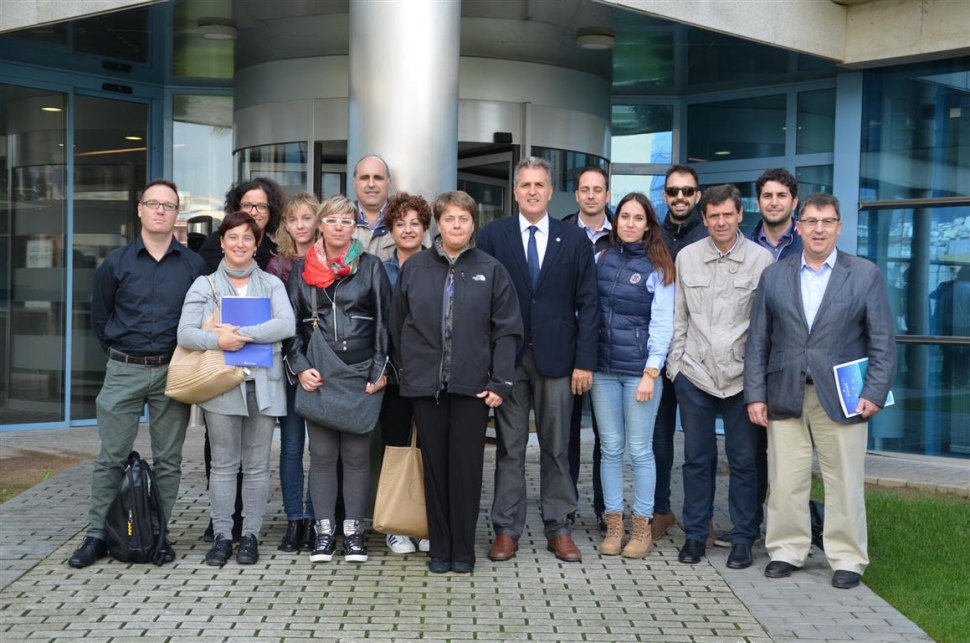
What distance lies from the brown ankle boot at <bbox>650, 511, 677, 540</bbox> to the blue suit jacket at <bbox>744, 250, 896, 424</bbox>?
116 centimetres

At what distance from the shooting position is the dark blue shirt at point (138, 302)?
5863 millimetres

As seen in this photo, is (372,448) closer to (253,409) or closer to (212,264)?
(253,409)

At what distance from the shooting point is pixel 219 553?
589 centimetres

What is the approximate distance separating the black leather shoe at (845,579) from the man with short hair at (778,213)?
5.71ft

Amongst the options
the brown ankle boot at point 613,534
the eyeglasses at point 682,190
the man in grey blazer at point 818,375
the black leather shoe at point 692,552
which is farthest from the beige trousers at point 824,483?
the eyeglasses at point 682,190

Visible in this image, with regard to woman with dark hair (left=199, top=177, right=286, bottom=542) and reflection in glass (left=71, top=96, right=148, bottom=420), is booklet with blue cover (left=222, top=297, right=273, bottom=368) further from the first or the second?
reflection in glass (left=71, top=96, right=148, bottom=420)

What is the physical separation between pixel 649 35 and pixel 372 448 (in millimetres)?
4466

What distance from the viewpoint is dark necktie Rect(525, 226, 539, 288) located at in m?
6.13

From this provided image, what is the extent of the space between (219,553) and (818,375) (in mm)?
3219

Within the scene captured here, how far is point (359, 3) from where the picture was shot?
301 inches

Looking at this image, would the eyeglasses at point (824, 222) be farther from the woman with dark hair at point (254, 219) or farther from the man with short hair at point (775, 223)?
the woman with dark hair at point (254, 219)

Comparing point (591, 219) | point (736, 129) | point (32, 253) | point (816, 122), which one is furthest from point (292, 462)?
point (736, 129)

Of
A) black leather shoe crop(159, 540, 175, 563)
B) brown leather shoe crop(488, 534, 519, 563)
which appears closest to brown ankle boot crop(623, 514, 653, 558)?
brown leather shoe crop(488, 534, 519, 563)

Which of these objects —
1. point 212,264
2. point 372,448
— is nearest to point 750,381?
point 372,448
